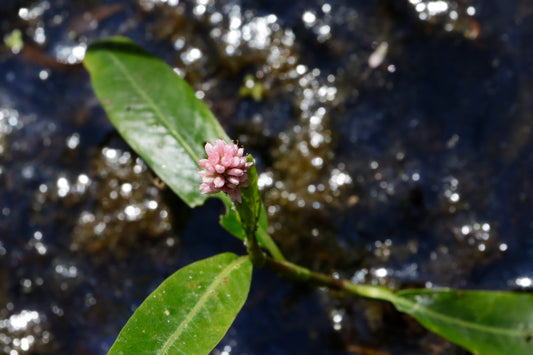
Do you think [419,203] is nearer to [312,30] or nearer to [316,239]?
[316,239]

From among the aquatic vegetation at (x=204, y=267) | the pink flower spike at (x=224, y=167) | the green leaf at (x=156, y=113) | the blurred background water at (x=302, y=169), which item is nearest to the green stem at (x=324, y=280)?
the aquatic vegetation at (x=204, y=267)

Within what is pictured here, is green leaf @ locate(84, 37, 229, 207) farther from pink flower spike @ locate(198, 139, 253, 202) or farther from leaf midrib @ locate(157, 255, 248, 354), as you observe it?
pink flower spike @ locate(198, 139, 253, 202)

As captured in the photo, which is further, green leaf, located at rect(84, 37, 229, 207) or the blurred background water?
the blurred background water

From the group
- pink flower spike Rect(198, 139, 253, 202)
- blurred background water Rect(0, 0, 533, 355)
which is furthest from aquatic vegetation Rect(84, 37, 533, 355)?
blurred background water Rect(0, 0, 533, 355)

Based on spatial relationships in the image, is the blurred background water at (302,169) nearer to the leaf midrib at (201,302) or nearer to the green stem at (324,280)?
the green stem at (324,280)

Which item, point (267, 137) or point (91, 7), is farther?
point (91, 7)

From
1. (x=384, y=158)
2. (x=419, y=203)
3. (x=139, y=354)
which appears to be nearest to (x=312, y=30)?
(x=384, y=158)

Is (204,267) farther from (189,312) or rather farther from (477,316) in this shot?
(477,316)
